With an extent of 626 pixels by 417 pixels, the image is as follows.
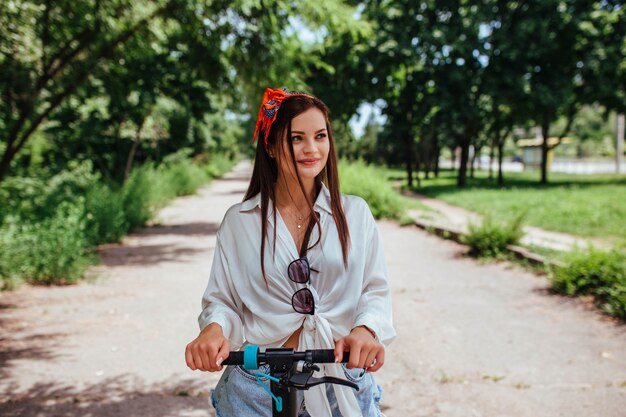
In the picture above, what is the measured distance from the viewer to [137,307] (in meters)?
6.64

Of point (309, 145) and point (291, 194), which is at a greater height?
point (309, 145)

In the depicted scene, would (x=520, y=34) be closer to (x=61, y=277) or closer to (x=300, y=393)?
(x=61, y=277)

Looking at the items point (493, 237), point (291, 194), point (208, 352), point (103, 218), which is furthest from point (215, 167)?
point (208, 352)

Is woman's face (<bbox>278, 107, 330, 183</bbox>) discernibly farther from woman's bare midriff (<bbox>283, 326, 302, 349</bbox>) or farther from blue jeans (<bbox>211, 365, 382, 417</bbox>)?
blue jeans (<bbox>211, 365, 382, 417</bbox>)

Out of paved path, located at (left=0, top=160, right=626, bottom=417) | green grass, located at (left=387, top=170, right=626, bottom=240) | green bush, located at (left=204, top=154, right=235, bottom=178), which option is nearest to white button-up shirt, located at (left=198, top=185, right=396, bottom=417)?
paved path, located at (left=0, top=160, right=626, bottom=417)

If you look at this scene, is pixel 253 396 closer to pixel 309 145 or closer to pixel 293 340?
pixel 293 340

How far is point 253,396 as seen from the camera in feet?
5.44

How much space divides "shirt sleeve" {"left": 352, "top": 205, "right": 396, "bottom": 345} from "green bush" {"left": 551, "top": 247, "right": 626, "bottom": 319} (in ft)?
16.5

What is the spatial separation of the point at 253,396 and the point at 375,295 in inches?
→ 19.0

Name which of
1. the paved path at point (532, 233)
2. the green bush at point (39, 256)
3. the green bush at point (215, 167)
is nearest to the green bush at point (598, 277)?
the paved path at point (532, 233)

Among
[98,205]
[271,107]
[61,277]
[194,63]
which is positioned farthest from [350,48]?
[271,107]

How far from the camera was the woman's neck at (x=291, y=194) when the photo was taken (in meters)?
1.81

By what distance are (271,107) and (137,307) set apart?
5.50 meters

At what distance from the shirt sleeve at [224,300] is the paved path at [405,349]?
242 cm
